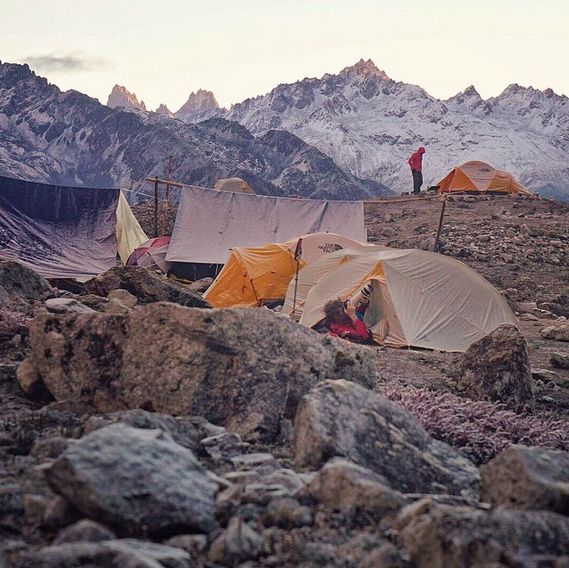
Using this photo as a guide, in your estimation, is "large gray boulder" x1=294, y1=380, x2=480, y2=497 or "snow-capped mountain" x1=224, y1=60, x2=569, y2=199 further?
"snow-capped mountain" x1=224, y1=60, x2=569, y2=199

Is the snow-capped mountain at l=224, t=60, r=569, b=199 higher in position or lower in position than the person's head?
higher

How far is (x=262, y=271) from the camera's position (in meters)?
13.7

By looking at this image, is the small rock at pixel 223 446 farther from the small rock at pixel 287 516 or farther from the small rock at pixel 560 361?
the small rock at pixel 560 361

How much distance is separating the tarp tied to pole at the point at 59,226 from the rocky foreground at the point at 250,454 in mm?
8457

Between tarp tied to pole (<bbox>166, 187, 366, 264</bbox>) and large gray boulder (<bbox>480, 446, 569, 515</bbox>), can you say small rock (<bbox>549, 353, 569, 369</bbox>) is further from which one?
tarp tied to pole (<bbox>166, 187, 366, 264</bbox>)

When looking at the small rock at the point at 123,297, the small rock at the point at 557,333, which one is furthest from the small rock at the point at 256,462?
the small rock at the point at 557,333

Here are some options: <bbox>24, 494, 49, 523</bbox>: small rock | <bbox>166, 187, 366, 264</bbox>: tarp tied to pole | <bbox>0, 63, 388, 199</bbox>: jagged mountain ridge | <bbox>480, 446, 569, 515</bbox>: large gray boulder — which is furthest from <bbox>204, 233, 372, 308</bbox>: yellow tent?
<bbox>0, 63, 388, 199</bbox>: jagged mountain ridge

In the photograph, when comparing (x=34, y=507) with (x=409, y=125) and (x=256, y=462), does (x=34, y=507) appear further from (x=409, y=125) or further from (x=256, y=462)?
(x=409, y=125)

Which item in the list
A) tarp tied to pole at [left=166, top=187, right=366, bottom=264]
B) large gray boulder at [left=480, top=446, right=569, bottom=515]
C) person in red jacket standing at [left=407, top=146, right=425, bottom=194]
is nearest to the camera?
large gray boulder at [left=480, top=446, right=569, bottom=515]

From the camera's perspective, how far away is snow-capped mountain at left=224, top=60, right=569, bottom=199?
3725 inches

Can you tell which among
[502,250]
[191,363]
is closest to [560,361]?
[191,363]

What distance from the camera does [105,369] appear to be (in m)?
4.34

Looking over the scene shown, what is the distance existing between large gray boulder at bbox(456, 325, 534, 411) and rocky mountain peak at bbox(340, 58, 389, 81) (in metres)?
146

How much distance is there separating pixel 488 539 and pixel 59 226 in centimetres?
1444
